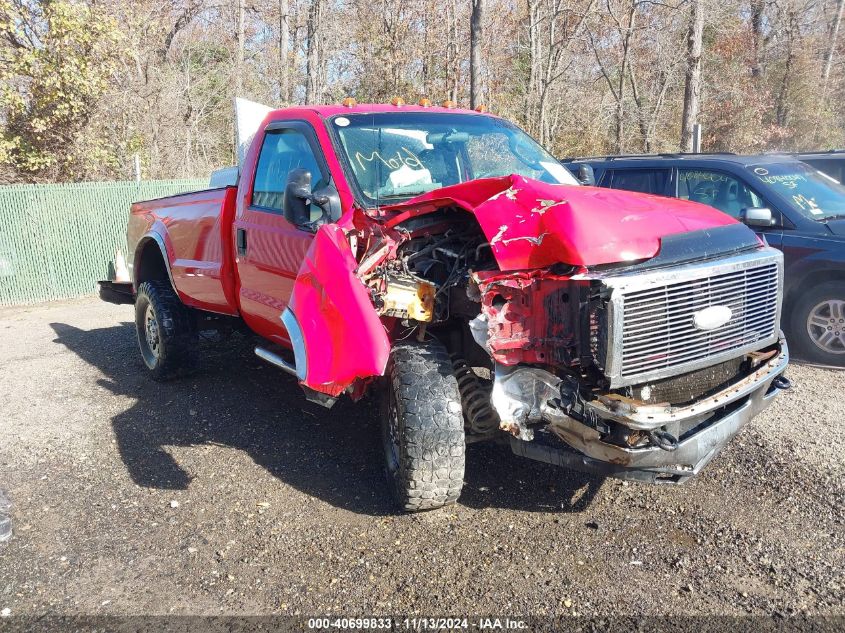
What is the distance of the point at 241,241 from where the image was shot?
536cm

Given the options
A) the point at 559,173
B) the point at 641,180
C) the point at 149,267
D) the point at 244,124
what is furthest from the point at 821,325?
the point at 149,267

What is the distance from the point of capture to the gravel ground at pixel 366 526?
127 inches

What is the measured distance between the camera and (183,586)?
134 inches

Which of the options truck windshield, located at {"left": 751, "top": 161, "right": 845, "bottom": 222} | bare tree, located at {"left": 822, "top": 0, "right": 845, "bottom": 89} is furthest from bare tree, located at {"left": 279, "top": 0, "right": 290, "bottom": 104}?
bare tree, located at {"left": 822, "top": 0, "right": 845, "bottom": 89}

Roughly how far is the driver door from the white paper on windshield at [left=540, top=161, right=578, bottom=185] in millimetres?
1585

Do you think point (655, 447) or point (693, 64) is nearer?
point (655, 447)

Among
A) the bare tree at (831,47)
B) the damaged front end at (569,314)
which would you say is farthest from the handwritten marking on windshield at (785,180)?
the bare tree at (831,47)

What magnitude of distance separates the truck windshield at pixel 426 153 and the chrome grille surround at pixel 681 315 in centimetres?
164

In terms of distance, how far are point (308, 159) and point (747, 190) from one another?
14.9ft

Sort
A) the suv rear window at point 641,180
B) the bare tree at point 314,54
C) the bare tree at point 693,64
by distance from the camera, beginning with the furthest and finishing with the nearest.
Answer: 1. the bare tree at point 314,54
2. the bare tree at point 693,64
3. the suv rear window at point 641,180

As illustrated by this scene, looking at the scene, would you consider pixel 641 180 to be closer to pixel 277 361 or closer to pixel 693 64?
pixel 277 361

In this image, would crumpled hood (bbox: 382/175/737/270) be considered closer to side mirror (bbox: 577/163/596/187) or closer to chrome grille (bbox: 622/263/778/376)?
chrome grille (bbox: 622/263/778/376)

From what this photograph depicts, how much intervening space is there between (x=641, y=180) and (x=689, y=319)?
4.92 metres

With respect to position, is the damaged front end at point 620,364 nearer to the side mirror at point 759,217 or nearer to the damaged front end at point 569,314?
the damaged front end at point 569,314
